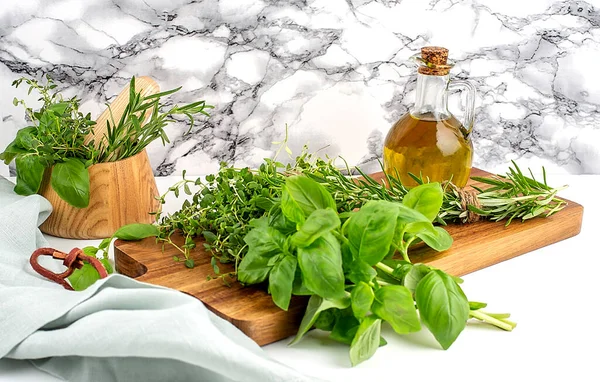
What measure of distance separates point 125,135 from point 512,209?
23.6 inches

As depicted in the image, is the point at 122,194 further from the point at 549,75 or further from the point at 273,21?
the point at 549,75

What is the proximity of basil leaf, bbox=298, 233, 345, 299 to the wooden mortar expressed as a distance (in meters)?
0.42

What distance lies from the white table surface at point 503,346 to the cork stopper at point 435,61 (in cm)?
32

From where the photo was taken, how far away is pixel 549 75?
1479 mm

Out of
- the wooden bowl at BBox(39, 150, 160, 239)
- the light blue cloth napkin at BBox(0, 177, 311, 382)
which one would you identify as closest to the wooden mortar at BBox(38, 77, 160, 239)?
the wooden bowl at BBox(39, 150, 160, 239)

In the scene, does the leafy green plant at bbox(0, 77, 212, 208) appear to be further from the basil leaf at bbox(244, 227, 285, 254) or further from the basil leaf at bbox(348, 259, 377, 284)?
the basil leaf at bbox(348, 259, 377, 284)

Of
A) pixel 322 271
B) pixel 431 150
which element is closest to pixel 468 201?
pixel 431 150

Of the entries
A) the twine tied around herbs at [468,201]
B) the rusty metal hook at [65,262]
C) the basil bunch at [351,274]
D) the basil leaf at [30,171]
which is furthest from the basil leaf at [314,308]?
the basil leaf at [30,171]

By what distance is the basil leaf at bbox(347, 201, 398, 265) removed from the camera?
2.60 feet

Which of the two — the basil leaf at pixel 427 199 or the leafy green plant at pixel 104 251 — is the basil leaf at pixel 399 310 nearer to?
the basil leaf at pixel 427 199

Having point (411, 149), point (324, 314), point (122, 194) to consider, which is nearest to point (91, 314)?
point (324, 314)

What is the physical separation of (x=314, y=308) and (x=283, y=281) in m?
0.05

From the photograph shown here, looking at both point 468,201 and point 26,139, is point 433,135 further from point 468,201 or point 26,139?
point 26,139

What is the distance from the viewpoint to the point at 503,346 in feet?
2.73
